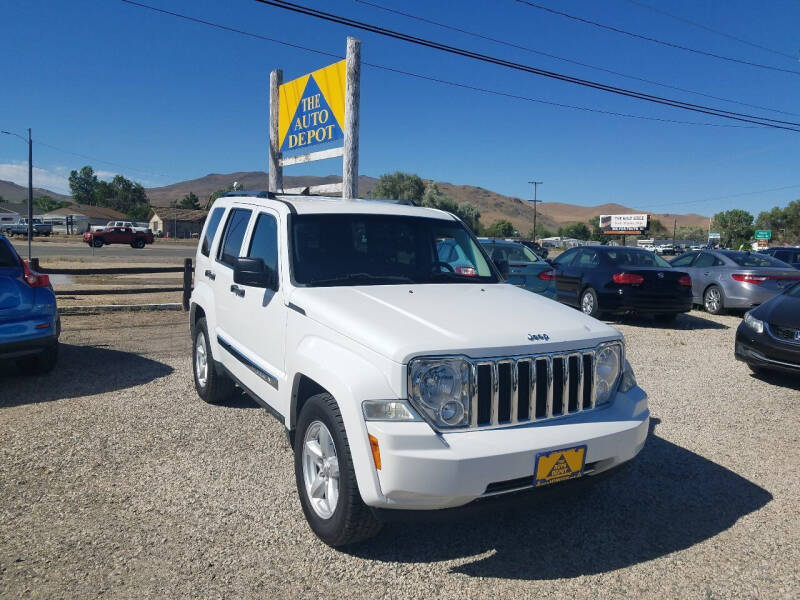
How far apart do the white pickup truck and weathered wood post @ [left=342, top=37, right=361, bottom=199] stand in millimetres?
5280

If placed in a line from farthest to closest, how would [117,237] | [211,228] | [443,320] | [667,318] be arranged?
[117,237] → [667,318] → [211,228] → [443,320]

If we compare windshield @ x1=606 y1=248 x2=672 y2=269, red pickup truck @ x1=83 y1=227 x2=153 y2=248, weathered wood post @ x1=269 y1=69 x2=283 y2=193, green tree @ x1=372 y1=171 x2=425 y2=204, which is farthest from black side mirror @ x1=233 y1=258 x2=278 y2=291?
green tree @ x1=372 y1=171 x2=425 y2=204

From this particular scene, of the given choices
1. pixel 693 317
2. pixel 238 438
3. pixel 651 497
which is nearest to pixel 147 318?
pixel 238 438

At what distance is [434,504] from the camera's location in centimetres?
283

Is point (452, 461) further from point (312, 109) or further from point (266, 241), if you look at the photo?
point (312, 109)

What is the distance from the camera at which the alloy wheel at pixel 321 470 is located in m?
3.26

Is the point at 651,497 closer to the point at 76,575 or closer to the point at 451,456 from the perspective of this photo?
the point at 451,456

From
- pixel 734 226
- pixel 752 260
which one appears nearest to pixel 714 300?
pixel 752 260

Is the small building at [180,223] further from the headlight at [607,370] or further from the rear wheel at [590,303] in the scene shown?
the headlight at [607,370]

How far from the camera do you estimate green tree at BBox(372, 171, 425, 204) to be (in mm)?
71500

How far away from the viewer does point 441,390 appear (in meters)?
2.98

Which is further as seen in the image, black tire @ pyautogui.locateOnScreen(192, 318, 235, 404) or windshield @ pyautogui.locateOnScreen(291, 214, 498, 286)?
black tire @ pyautogui.locateOnScreen(192, 318, 235, 404)

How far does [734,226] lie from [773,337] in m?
118

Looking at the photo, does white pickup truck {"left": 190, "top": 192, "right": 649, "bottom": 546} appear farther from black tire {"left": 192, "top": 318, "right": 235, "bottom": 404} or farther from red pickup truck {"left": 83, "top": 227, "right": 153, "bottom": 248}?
red pickup truck {"left": 83, "top": 227, "right": 153, "bottom": 248}
